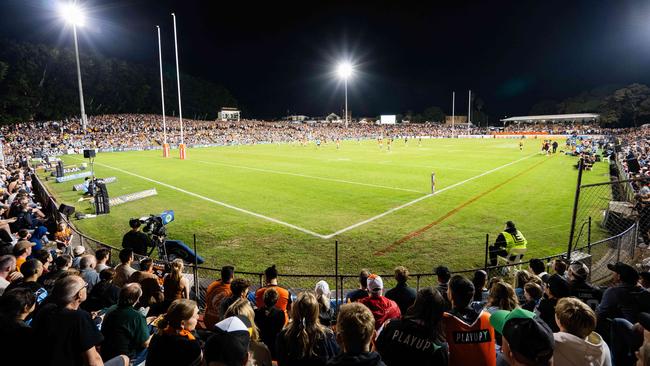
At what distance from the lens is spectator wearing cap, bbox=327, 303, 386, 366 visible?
269cm

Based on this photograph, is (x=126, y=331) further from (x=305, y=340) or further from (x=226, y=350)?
(x=305, y=340)

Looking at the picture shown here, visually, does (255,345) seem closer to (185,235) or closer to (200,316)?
(200,316)

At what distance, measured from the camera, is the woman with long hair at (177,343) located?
336 cm

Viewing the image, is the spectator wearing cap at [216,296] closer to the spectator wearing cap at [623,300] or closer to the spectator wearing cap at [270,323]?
the spectator wearing cap at [270,323]

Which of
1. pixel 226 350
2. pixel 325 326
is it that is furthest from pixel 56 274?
pixel 226 350

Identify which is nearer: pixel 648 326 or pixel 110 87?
pixel 648 326

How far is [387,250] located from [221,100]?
13446 centimetres

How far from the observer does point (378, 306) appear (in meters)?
4.84

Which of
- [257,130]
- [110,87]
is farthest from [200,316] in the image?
[110,87]

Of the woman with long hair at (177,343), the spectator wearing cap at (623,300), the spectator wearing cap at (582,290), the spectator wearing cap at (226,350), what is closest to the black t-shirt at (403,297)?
the spectator wearing cap at (582,290)

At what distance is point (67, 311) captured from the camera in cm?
368

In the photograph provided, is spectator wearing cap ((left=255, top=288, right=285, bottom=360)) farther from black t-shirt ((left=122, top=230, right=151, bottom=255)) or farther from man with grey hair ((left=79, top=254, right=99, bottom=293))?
black t-shirt ((left=122, top=230, right=151, bottom=255))

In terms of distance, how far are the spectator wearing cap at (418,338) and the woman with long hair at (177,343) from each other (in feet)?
5.41

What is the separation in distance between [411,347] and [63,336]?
3.17 metres
